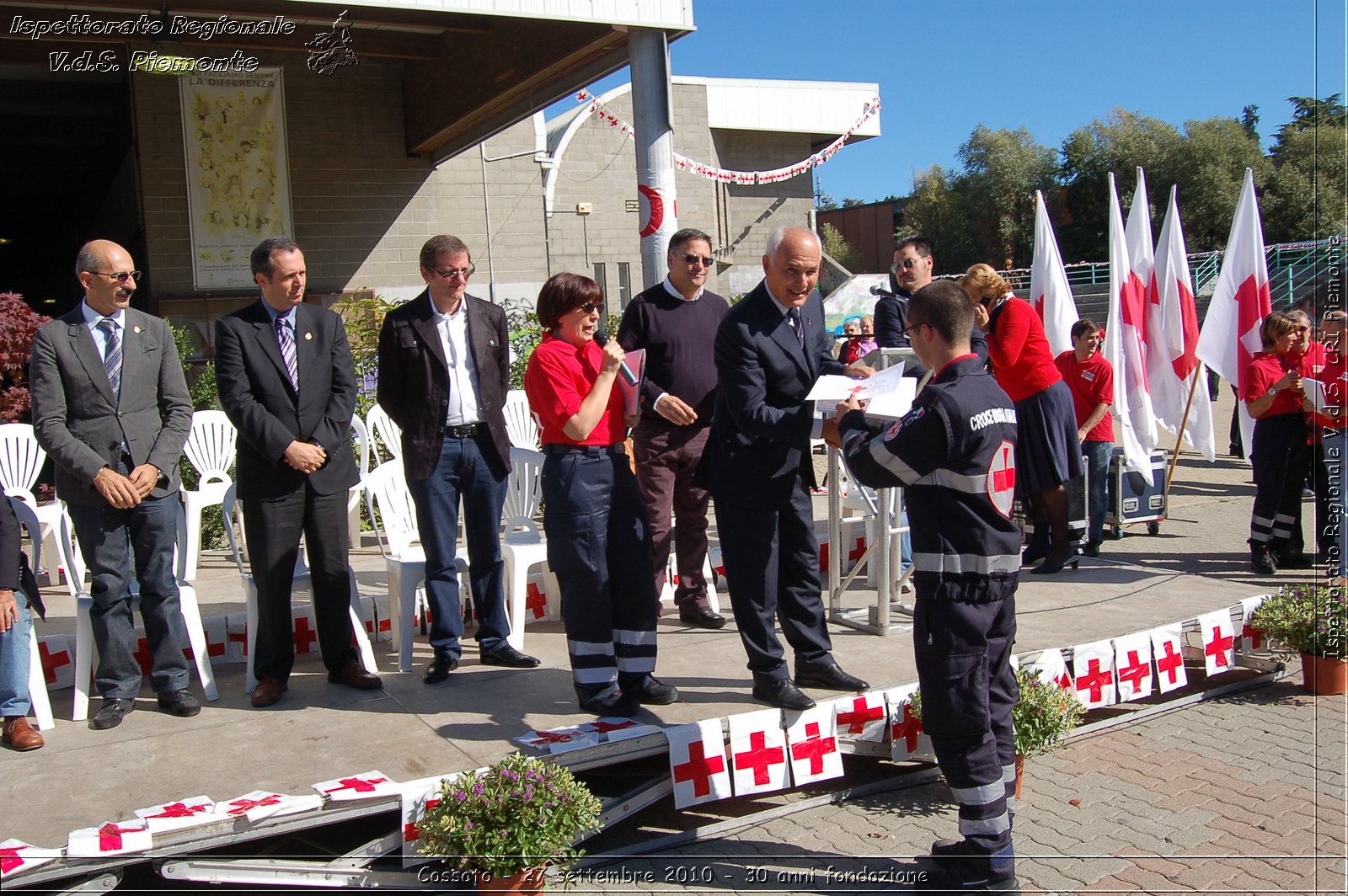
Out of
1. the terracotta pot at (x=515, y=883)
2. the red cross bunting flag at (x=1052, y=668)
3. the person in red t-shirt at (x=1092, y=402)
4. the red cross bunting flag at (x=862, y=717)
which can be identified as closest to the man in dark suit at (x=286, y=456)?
the terracotta pot at (x=515, y=883)

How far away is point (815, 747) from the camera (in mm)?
4086

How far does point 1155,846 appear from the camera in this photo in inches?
146

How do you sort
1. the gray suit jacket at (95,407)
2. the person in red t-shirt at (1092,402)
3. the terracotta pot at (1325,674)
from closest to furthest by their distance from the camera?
the gray suit jacket at (95,407) → the terracotta pot at (1325,674) → the person in red t-shirt at (1092,402)

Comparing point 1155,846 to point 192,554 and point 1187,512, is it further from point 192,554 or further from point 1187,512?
point 1187,512

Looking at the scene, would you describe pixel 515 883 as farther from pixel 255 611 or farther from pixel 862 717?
pixel 255 611

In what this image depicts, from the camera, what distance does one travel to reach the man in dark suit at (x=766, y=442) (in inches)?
159

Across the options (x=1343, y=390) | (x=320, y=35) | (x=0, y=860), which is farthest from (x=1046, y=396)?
(x=320, y=35)

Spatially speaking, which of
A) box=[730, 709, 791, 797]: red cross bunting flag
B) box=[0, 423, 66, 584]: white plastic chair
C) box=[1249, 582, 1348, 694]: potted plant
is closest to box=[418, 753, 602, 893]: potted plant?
box=[730, 709, 791, 797]: red cross bunting flag

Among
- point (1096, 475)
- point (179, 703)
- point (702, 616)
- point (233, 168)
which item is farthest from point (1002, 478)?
point (233, 168)

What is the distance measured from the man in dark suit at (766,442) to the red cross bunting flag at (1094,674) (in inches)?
55.7

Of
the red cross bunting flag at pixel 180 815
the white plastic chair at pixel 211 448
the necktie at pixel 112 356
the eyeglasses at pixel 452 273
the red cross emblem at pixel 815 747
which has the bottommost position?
the red cross emblem at pixel 815 747

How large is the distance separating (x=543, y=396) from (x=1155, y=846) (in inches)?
106

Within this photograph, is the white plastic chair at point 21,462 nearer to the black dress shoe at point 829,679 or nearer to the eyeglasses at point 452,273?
the eyeglasses at point 452,273

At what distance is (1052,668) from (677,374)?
2159mm
